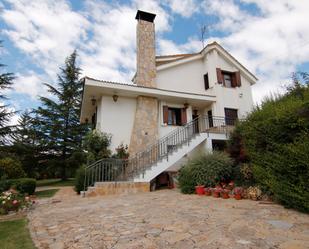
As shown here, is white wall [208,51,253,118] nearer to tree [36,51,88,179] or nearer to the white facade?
the white facade

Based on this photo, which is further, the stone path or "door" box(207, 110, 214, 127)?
"door" box(207, 110, 214, 127)

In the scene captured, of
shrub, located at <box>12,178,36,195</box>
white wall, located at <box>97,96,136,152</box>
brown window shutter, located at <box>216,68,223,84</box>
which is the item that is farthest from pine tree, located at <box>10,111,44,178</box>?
brown window shutter, located at <box>216,68,223,84</box>

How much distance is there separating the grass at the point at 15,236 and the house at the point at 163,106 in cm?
397

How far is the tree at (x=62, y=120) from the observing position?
61.3 ft

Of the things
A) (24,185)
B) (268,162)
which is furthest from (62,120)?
(268,162)

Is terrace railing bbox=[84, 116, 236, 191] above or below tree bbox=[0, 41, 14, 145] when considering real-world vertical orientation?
below

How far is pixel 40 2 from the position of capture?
329 inches

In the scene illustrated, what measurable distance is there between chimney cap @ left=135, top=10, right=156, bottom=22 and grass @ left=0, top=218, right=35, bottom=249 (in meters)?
13.4

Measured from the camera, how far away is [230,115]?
14.1m

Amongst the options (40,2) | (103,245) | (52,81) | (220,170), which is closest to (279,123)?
(220,170)

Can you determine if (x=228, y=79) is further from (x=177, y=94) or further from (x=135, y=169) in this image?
(x=135, y=169)

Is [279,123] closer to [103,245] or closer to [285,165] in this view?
[285,165]

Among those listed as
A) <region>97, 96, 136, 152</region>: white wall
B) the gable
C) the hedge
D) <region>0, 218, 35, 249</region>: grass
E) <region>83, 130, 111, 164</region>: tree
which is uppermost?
the gable

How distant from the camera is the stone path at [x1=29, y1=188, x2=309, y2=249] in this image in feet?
9.30
